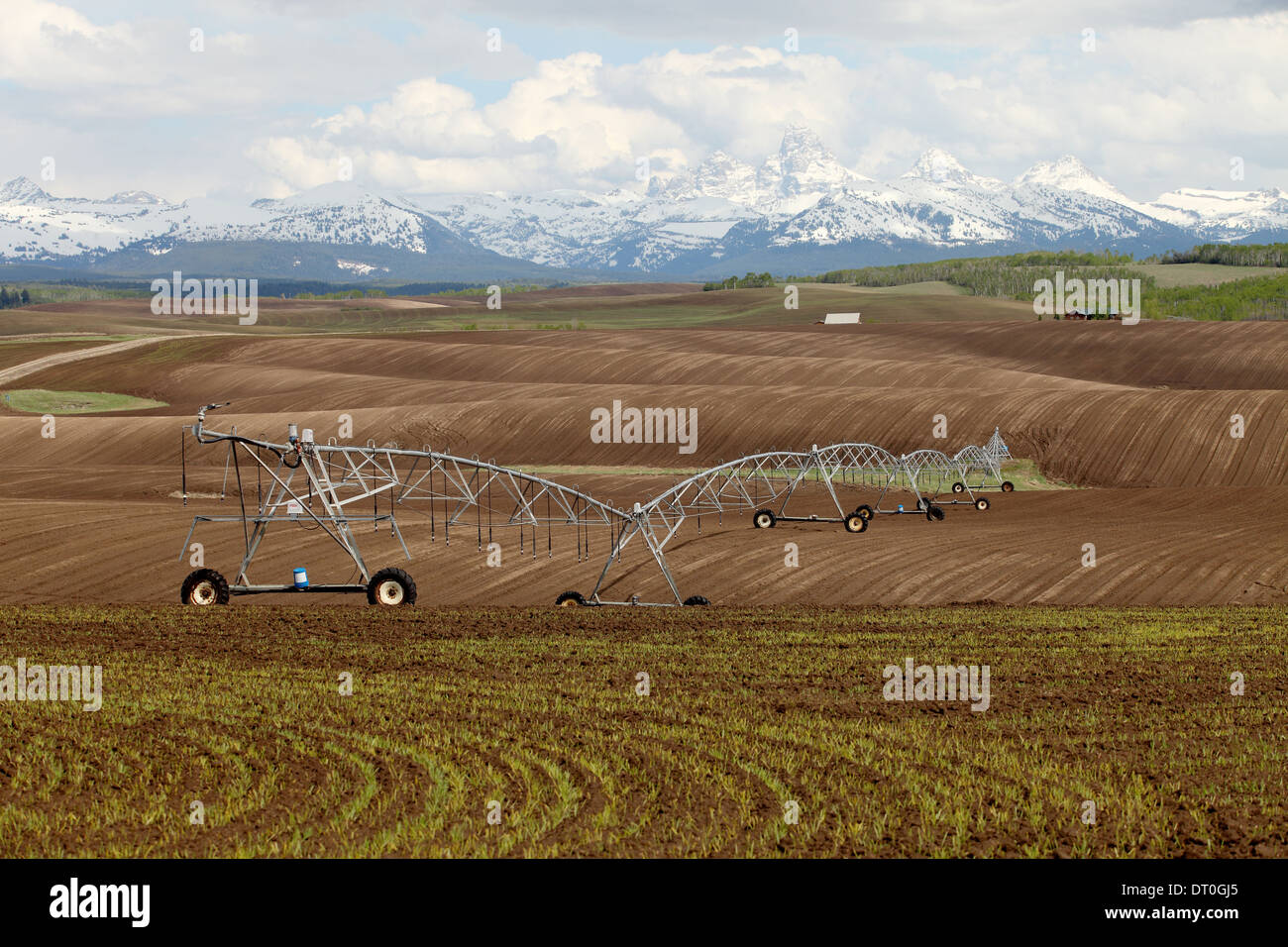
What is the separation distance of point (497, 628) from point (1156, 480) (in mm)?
48321

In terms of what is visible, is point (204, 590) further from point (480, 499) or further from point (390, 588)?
point (480, 499)

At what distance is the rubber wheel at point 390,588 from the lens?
109ft

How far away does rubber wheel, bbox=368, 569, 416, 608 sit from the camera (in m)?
33.2

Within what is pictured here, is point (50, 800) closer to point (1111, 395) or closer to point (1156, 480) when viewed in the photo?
point (1156, 480)

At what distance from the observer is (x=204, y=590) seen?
108 feet

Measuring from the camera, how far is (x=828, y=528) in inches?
2035

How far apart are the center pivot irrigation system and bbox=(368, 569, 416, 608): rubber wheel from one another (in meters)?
0.04

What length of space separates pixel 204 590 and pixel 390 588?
4621 mm

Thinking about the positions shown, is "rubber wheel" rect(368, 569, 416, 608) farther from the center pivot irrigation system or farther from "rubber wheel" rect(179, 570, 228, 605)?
"rubber wheel" rect(179, 570, 228, 605)

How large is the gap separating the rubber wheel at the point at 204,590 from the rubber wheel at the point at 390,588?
362cm

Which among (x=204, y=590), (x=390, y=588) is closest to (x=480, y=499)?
(x=390, y=588)

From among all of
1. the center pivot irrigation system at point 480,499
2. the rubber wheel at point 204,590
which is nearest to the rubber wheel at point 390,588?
the center pivot irrigation system at point 480,499

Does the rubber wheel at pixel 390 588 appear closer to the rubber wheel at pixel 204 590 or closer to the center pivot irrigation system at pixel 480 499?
the center pivot irrigation system at pixel 480 499

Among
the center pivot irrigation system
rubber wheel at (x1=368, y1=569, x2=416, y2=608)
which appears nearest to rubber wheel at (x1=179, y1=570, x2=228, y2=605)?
the center pivot irrigation system
